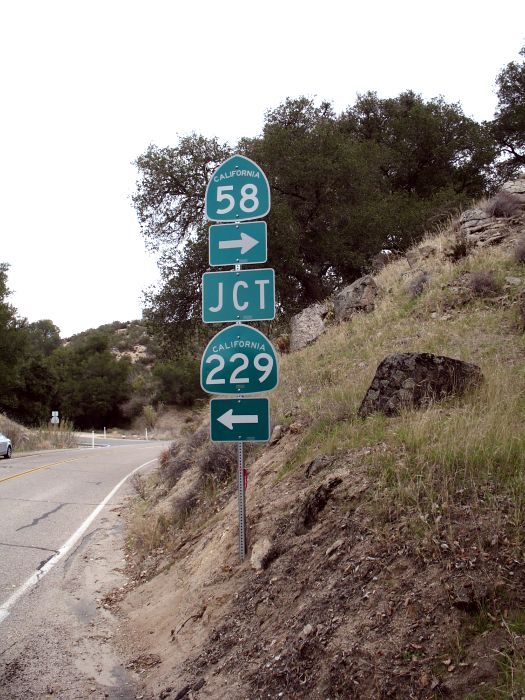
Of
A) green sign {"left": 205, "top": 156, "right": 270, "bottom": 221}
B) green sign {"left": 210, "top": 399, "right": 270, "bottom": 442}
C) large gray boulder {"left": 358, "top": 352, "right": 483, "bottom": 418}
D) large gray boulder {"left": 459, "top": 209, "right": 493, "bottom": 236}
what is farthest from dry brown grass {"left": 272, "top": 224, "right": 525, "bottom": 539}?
green sign {"left": 205, "top": 156, "right": 270, "bottom": 221}

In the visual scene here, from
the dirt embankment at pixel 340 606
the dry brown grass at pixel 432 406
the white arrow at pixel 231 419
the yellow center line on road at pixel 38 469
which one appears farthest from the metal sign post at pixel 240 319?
the yellow center line on road at pixel 38 469

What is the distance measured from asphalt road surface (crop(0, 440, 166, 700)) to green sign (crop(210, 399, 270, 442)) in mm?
1959

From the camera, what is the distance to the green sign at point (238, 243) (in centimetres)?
544

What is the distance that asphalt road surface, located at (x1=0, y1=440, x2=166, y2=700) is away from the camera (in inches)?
176

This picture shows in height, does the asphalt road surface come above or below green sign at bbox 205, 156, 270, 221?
below

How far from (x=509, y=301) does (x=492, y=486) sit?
6.98m

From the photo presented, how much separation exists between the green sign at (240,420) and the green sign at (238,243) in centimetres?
124

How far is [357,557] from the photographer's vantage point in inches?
155

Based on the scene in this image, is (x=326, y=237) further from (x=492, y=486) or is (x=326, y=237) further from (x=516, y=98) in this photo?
(x=492, y=486)

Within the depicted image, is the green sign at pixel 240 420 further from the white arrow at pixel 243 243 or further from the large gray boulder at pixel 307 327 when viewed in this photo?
the large gray boulder at pixel 307 327

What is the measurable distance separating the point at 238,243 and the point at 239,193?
18.8 inches

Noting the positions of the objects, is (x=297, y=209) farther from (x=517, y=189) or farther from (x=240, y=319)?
(x=240, y=319)

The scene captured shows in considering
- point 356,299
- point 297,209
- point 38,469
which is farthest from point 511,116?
point 38,469

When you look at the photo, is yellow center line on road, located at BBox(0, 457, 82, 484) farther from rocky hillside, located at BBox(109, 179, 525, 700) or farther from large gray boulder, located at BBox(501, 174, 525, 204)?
large gray boulder, located at BBox(501, 174, 525, 204)
